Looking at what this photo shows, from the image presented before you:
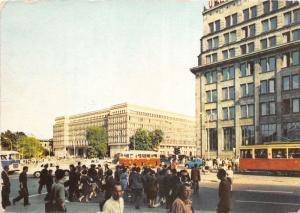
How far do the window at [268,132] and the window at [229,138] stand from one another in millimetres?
5211

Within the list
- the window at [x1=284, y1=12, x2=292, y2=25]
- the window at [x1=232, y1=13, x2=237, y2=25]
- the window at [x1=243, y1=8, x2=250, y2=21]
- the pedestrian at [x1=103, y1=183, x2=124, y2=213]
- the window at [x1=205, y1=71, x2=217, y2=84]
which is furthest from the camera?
the window at [x1=205, y1=71, x2=217, y2=84]

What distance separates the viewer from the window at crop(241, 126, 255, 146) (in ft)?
164

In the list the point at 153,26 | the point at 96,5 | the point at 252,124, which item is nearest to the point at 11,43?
the point at 96,5

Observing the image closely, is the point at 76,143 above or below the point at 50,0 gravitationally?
below

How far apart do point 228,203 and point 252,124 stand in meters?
41.3

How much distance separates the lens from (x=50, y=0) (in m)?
14.4

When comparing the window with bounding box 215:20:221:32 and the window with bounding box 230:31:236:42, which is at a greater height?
the window with bounding box 215:20:221:32

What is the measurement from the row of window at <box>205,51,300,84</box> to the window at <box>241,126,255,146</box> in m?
7.04

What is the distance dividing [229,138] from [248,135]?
3640 millimetres

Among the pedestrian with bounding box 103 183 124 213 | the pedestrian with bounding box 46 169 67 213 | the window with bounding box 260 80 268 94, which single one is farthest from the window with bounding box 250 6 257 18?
the pedestrian with bounding box 103 183 124 213

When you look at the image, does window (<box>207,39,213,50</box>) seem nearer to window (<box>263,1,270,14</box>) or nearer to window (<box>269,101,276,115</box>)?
window (<box>263,1,270,14</box>)

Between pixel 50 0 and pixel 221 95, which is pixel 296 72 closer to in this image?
pixel 221 95

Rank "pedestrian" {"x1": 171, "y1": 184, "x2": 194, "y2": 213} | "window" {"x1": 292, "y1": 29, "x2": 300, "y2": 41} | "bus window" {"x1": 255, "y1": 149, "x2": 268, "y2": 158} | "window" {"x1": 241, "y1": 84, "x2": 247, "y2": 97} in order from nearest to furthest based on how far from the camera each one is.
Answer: "pedestrian" {"x1": 171, "y1": 184, "x2": 194, "y2": 213}, "bus window" {"x1": 255, "y1": 149, "x2": 268, "y2": 158}, "window" {"x1": 292, "y1": 29, "x2": 300, "y2": 41}, "window" {"x1": 241, "y1": 84, "x2": 247, "y2": 97}

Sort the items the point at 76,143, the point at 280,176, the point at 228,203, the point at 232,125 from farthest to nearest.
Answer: the point at 76,143
the point at 232,125
the point at 280,176
the point at 228,203
